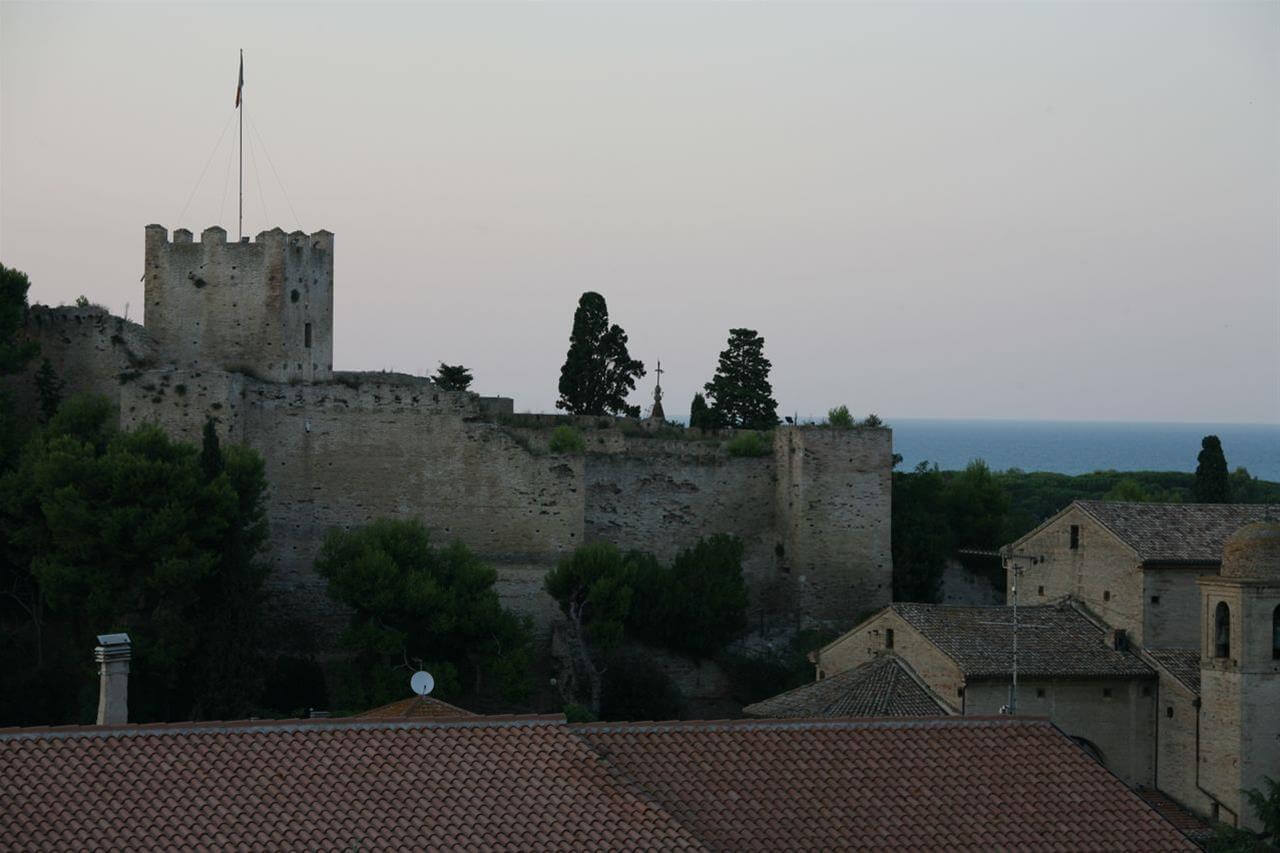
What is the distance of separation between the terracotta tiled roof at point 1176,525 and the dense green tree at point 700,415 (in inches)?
737

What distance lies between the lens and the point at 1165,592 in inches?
1496

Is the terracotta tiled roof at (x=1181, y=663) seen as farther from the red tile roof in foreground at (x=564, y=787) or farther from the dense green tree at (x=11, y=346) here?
the dense green tree at (x=11, y=346)

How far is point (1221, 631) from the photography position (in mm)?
34688

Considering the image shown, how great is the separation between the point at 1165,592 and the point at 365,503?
17.1 metres

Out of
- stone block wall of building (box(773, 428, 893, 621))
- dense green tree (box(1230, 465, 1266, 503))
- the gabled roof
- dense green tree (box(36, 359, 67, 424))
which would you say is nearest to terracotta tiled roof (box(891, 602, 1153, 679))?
the gabled roof

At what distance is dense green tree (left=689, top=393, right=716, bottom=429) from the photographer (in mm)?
57641

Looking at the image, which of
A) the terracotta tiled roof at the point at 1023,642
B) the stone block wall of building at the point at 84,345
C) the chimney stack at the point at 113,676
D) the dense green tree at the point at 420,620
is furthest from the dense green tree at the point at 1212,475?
the chimney stack at the point at 113,676

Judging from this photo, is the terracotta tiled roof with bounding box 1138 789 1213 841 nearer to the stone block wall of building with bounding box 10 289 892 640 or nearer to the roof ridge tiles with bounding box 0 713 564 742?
the stone block wall of building with bounding box 10 289 892 640

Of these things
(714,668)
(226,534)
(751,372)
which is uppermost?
(751,372)

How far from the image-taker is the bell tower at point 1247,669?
33906 millimetres

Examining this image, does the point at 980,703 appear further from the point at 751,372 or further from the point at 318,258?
the point at 751,372

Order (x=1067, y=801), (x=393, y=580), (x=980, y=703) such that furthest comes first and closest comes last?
1. (x=393, y=580)
2. (x=980, y=703)
3. (x=1067, y=801)

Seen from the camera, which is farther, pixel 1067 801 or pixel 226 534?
pixel 226 534

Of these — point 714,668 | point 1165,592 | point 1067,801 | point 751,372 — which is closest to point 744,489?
point 714,668
